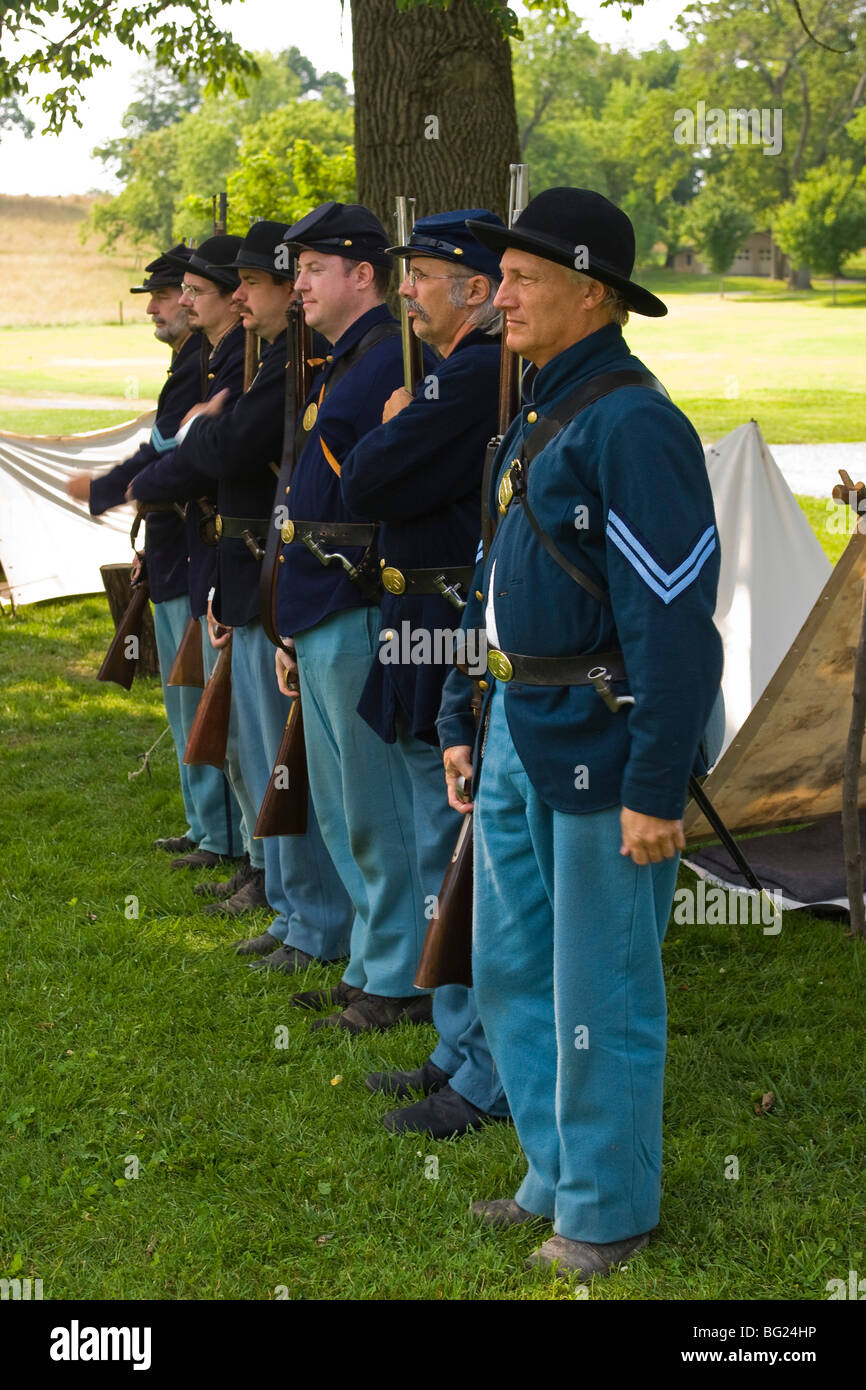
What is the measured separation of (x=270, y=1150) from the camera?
155 inches

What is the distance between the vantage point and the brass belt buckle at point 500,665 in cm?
310

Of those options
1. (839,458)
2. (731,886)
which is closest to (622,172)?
(839,458)

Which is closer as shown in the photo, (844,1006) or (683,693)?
(683,693)

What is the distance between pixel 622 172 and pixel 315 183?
7496 cm

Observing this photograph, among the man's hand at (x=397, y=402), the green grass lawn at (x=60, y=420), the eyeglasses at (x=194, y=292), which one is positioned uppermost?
the eyeglasses at (x=194, y=292)

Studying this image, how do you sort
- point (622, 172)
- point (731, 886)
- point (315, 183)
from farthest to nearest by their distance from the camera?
point (622, 172) < point (315, 183) < point (731, 886)

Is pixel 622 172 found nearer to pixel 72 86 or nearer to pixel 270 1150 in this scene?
pixel 72 86

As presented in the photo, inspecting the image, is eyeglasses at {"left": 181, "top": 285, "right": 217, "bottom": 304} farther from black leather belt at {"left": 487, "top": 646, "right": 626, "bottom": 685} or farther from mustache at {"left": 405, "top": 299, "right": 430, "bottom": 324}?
black leather belt at {"left": 487, "top": 646, "right": 626, "bottom": 685}

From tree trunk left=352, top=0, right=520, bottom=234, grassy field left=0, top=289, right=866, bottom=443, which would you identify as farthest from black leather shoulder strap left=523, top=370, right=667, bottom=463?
grassy field left=0, top=289, right=866, bottom=443

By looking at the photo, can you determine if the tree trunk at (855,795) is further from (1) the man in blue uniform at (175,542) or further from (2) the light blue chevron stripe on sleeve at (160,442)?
(2) the light blue chevron stripe on sleeve at (160,442)

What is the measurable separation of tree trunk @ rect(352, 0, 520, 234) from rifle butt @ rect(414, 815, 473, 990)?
14.5 feet

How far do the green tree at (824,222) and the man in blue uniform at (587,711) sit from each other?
212ft

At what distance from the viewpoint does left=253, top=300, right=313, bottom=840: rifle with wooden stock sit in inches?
189

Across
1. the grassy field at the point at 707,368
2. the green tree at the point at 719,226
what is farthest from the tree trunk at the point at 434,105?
the green tree at the point at 719,226
